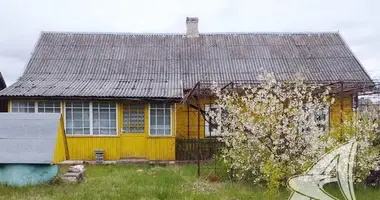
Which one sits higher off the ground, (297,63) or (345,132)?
(297,63)

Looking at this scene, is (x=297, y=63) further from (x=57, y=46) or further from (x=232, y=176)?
(x=57, y=46)

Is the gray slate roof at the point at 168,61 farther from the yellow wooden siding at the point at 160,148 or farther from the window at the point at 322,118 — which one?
the window at the point at 322,118

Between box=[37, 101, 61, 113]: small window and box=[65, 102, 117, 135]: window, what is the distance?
34cm

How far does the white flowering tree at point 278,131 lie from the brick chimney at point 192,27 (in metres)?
11.1

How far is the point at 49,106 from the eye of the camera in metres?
14.2

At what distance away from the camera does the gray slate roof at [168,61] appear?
1524 centimetres

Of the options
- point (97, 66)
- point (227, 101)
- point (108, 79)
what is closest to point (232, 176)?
point (227, 101)

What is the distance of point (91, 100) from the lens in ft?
46.2

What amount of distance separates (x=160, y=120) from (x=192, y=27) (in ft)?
23.9

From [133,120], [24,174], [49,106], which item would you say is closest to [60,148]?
[24,174]

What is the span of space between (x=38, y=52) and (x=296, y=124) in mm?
14114

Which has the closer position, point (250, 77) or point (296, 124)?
point (296, 124)

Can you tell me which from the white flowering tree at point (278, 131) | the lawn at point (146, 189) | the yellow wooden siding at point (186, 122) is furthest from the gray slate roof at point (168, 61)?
the white flowering tree at point (278, 131)

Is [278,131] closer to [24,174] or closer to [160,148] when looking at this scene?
[24,174]
